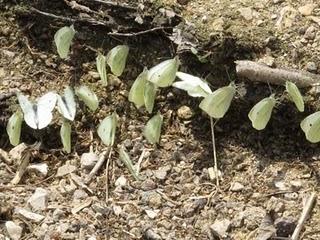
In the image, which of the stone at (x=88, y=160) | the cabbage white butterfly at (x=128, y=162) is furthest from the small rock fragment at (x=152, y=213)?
the stone at (x=88, y=160)

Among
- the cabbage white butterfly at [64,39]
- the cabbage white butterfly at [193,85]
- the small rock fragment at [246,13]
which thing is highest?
the small rock fragment at [246,13]

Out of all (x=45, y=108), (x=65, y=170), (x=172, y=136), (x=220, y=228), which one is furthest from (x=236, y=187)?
(x=45, y=108)

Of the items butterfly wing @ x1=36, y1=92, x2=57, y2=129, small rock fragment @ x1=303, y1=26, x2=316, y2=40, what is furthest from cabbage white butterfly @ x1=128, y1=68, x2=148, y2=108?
small rock fragment @ x1=303, y1=26, x2=316, y2=40

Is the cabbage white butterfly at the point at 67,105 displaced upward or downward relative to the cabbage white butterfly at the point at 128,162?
upward

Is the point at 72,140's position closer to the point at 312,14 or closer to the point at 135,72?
the point at 135,72

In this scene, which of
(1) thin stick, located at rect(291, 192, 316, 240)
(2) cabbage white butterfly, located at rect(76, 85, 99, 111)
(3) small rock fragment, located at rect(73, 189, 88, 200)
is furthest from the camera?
(2) cabbage white butterfly, located at rect(76, 85, 99, 111)

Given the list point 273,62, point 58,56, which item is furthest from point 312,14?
point 58,56

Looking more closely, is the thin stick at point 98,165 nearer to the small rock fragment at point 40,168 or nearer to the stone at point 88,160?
the stone at point 88,160

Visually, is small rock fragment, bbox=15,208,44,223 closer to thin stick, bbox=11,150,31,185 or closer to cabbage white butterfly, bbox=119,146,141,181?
thin stick, bbox=11,150,31,185
